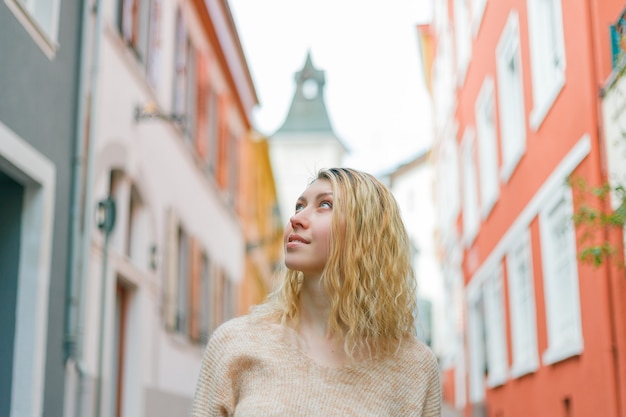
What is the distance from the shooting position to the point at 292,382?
10.4ft

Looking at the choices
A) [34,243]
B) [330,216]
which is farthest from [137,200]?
[330,216]

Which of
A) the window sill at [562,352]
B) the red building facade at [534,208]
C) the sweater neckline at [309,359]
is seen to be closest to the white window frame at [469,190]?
the red building facade at [534,208]

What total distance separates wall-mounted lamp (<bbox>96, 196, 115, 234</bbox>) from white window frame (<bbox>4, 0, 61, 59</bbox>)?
208cm

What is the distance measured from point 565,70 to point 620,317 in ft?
8.98

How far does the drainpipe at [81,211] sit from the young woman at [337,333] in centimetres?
643

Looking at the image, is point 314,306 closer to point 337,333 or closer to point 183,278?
point 337,333

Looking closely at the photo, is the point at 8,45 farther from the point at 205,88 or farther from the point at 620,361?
the point at 205,88

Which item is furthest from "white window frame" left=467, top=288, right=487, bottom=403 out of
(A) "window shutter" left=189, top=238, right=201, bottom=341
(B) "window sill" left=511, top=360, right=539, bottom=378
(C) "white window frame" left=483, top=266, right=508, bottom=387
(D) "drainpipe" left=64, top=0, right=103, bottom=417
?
(D) "drainpipe" left=64, top=0, right=103, bottom=417

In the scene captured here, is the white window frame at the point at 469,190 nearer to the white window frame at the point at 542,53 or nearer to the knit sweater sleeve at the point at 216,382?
the white window frame at the point at 542,53

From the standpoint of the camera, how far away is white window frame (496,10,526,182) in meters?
13.6

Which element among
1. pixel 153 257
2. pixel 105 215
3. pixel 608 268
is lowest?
pixel 608 268

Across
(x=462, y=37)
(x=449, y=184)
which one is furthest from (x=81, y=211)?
(x=449, y=184)

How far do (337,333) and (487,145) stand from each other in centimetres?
1458

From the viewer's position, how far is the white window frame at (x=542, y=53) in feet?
37.9
